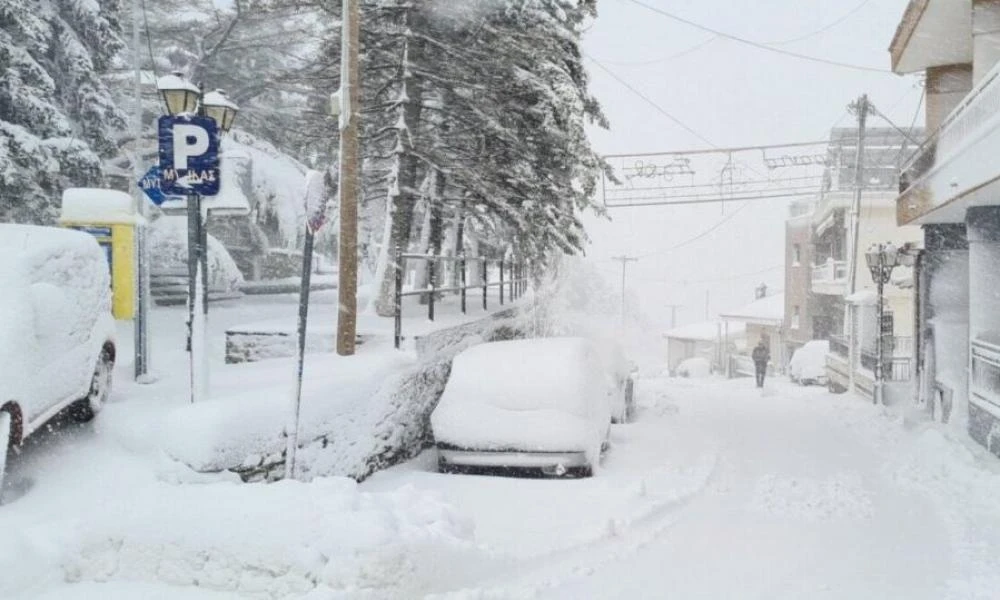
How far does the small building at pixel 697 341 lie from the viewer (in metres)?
58.8

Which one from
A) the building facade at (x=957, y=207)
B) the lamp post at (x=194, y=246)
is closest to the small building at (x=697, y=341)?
Answer: the building facade at (x=957, y=207)

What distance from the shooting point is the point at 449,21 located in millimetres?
13617

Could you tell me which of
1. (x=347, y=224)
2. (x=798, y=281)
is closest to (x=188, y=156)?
(x=347, y=224)

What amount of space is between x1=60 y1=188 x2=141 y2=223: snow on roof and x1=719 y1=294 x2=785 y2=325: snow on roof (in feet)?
134

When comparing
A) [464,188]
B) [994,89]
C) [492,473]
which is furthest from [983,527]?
[464,188]

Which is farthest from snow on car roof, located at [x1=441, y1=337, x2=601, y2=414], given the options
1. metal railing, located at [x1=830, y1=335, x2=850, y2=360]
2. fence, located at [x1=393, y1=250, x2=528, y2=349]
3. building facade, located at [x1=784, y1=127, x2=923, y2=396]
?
metal railing, located at [x1=830, y1=335, x2=850, y2=360]

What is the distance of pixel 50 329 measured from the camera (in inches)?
225

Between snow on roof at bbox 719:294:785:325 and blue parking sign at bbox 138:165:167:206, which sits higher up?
blue parking sign at bbox 138:165:167:206

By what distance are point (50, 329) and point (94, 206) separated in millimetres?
3162

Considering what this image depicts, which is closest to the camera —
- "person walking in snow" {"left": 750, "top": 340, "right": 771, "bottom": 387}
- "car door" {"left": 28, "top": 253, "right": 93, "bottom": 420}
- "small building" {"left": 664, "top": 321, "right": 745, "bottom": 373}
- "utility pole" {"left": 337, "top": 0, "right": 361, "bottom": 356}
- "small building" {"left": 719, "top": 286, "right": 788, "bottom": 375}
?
"car door" {"left": 28, "top": 253, "right": 93, "bottom": 420}

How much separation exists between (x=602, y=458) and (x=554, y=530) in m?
3.03

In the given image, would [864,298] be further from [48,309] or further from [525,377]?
[48,309]

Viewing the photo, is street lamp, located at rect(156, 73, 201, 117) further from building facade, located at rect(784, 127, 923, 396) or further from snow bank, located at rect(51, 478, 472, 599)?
building facade, located at rect(784, 127, 923, 396)

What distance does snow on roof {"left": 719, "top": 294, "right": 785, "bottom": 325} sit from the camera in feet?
148
